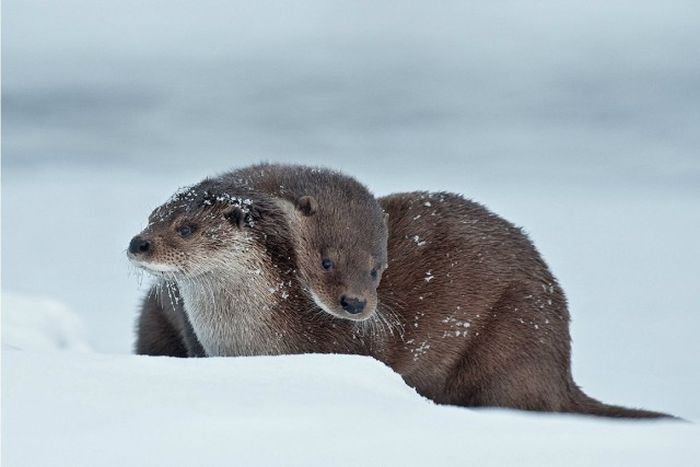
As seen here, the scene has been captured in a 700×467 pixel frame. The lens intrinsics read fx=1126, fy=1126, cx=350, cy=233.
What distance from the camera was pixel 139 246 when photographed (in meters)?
4.19

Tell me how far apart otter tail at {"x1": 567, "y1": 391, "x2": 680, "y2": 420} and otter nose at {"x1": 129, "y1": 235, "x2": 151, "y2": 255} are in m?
1.84

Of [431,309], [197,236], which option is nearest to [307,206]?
[197,236]

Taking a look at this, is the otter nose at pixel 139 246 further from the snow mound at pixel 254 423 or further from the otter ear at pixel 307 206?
the snow mound at pixel 254 423

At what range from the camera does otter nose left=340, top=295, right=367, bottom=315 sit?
13.5ft

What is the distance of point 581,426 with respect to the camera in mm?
3402

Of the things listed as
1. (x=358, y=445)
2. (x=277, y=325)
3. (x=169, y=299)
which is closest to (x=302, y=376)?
(x=358, y=445)

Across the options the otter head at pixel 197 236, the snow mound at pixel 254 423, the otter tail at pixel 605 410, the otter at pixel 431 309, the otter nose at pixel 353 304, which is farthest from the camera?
the otter tail at pixel 605 410

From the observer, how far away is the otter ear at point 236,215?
434 centimetres

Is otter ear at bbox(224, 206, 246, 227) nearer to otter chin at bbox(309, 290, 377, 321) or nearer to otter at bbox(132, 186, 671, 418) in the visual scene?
otter at bbox(132, 186, 671, 418)

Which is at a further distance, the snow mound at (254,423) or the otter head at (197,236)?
the otter head at (197,236)

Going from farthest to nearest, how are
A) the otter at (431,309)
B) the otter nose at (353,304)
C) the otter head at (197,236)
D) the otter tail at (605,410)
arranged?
the otter tail at (605,410)
the otter at (431,309)
the otter head at (197,236)
the otter nose at (353,304)

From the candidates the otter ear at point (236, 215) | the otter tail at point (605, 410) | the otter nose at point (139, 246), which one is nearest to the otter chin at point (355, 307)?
the otter ear at point (236, 215)

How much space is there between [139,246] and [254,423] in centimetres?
153

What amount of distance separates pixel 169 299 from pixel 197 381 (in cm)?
159
